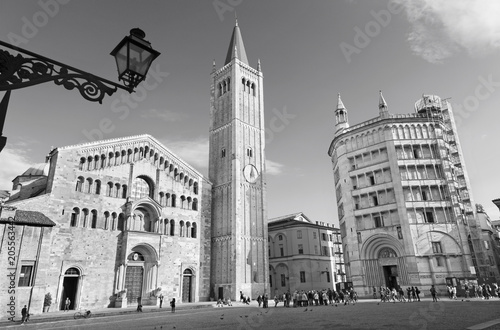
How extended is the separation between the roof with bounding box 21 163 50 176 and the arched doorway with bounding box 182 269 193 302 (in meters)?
30.8

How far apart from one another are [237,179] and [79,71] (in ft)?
120

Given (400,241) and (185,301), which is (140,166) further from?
(400,241)

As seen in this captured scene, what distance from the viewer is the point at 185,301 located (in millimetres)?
35781

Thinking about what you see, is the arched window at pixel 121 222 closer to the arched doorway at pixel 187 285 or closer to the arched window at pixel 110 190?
the arched window at pixel 110 190

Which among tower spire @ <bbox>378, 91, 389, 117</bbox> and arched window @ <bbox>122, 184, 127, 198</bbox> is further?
tower spire @ <bbox>378, 91, 389, 117</bbox>

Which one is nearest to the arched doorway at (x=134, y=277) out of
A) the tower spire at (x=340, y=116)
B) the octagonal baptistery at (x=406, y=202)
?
the octagonal baptistery at (x=406, y=202)

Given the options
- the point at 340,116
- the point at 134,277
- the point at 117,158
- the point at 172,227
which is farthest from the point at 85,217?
the point at 340,116

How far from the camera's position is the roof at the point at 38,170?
168ft

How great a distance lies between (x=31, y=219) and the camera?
25.3 m

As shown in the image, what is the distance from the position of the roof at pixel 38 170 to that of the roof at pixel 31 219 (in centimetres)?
2835

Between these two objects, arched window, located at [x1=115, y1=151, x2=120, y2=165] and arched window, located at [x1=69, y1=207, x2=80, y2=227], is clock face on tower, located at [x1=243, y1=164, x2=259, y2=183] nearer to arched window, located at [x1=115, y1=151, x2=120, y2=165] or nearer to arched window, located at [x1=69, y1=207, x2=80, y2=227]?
arched window, located at [x1=115, y1=151, x2=120, y2=165]

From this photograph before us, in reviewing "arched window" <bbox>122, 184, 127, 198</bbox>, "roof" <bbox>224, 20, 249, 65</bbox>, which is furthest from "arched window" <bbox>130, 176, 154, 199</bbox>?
"roof" <bbox>224, 20, 249, 65</bbox>

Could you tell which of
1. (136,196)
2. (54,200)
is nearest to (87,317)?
(54,200)

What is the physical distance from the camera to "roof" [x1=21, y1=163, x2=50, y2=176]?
51.1 meters
